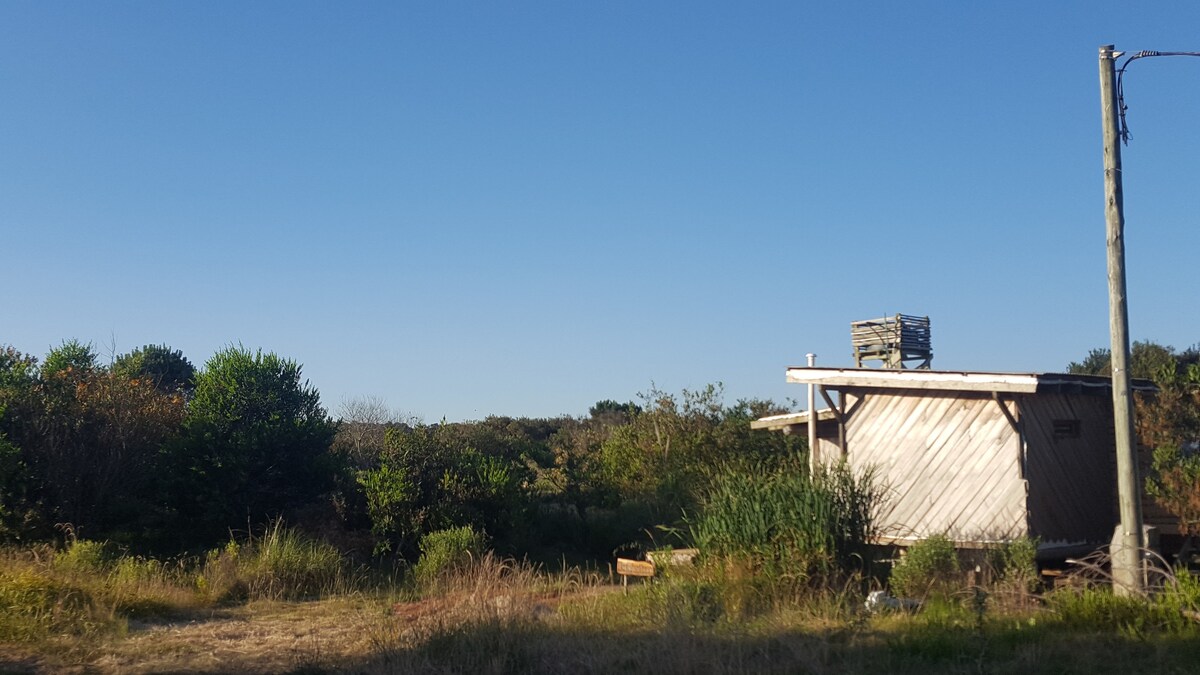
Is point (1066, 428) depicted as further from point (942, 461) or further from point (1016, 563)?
point (1016, 563)

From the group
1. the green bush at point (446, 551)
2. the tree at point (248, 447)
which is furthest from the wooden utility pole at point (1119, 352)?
the tree at point (248, 447)

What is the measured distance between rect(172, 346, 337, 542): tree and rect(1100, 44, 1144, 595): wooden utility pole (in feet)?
47.1

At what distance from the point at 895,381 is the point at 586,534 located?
27.0ft

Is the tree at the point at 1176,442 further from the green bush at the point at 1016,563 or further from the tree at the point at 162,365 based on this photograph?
the tree at the point at 162,365

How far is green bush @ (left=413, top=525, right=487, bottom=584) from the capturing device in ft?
57.1

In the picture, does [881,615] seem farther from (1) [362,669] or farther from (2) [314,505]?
(2) [314,505]

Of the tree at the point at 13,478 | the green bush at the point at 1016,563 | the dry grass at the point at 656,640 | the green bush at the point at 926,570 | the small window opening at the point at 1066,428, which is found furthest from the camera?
the tree at the point at 13,478

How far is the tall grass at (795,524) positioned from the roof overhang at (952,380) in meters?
2.31

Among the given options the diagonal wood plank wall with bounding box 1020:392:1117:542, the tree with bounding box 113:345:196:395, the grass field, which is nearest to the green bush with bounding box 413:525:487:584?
the grass field

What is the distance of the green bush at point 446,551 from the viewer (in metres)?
17.4

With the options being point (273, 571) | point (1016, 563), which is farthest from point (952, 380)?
point (273, 571)

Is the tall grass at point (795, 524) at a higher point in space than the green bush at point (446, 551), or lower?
higher

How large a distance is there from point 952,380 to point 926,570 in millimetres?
3135

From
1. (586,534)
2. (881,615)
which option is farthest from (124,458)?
(881,615)
